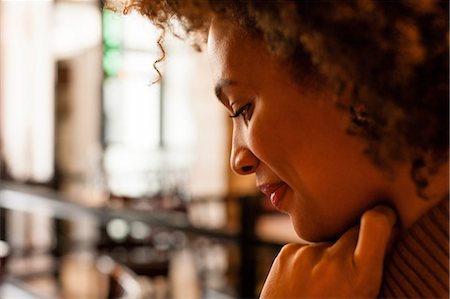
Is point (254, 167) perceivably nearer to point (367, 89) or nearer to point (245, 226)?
point (367, 89)

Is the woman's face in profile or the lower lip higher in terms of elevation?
the woman's face in profile

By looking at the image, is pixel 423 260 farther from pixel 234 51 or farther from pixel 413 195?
pixel 234 51

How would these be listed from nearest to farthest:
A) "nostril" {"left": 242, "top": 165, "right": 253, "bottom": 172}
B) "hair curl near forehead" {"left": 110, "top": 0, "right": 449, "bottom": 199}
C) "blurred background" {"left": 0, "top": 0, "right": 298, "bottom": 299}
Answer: "hair curl near forehead" {"left": 110, "top": 0, "right": 449, "bottom": 199} → "nostril" {"left": 242, "top": 165, "right": 253, "bottom": 172} → "blurred background" {"left": 0, "top": 0, "right": 298, "bottom": 299}

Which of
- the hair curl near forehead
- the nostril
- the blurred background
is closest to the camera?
the hair curl near forehead

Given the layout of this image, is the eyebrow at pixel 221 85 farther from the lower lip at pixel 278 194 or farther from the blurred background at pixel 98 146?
the blurred background at pixel 98 146

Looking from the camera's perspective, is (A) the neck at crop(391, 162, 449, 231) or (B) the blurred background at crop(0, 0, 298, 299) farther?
(B) the blurred background at crop(0, 0, 298, 299)

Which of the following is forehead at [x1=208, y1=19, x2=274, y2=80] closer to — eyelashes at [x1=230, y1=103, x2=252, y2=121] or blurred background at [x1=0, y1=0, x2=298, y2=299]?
eyelashes at [x1=230, y1=103, x2=252, y2=121]

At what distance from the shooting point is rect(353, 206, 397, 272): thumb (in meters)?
0.40

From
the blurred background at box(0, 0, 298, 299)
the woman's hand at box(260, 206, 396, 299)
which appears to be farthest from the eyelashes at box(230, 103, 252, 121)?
the blurred background at box(0, 0, 298, 299)

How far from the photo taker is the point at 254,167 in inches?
18.7

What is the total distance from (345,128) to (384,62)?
0.05 metres

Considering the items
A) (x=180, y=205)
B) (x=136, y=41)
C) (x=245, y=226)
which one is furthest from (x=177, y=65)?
(x=245, y=226)

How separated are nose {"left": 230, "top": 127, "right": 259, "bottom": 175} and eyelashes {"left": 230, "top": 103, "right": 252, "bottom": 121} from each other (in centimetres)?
2

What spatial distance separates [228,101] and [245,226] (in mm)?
2164
